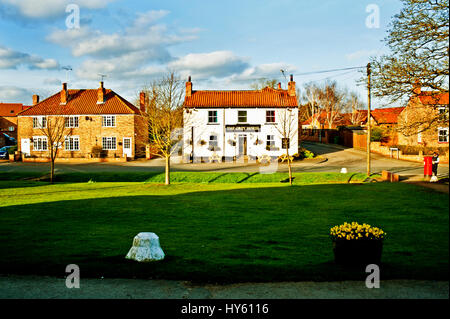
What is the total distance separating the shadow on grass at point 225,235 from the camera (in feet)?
28.6

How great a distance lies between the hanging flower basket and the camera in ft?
28.1

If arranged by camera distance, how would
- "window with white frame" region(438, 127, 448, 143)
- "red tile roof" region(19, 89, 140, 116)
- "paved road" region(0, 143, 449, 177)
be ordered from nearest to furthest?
"window with white frame" region(438, 127, 448, 143), "paved road" region(0, 143, 449, 177), "red tile roof" region(19, 89, 140, 116)

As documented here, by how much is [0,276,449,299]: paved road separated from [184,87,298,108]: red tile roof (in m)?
43.6

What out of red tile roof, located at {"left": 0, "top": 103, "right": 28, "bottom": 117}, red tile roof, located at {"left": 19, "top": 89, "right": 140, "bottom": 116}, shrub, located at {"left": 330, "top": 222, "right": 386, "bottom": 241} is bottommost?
shrub, located at {"left": 330, "top": 222, "right": 386, "bottom": 241}

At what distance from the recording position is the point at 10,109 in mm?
100312

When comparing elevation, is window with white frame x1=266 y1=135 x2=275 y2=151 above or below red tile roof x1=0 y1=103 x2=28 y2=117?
below

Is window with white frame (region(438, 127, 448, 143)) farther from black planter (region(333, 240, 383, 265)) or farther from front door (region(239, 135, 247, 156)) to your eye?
front door (region(239, 135, 247, 156))

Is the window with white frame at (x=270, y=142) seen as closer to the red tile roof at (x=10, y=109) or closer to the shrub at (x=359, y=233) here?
the shrub at (x=359, y=233)

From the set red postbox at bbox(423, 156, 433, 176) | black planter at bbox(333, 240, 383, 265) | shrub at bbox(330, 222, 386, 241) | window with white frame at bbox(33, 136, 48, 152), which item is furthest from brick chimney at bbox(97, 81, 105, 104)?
black planter at bbox(333, 240, 383, 265)

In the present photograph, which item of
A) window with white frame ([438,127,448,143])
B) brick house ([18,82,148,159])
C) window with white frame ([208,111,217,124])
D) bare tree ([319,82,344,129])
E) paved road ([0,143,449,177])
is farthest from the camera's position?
bare tree ([319,82,344,129])

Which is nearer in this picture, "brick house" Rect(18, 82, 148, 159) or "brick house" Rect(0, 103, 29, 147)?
"brick house" Rect(18, 82, 148, 159)

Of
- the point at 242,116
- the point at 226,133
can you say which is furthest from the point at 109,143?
the point at 242,116
